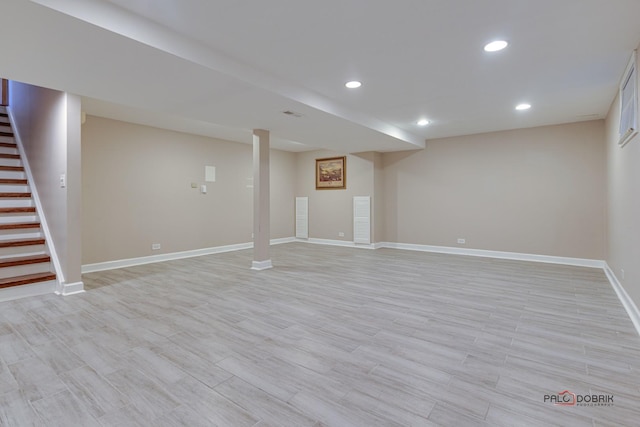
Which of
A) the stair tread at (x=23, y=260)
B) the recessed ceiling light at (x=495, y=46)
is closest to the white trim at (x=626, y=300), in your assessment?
the recessed ceiling light at (x=495, y=46)

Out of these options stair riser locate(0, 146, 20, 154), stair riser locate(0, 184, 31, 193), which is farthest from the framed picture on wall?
stair riser locate(0, 146, 20, 154)

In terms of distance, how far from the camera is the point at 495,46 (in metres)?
2.97

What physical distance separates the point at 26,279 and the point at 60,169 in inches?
56.3

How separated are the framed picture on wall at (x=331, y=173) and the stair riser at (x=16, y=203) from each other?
6086 millimetres

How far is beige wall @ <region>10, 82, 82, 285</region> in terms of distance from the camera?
411cm

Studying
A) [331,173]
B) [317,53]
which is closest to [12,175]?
[317,53]

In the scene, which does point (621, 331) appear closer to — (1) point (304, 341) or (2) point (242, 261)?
(1) point (304, 341)

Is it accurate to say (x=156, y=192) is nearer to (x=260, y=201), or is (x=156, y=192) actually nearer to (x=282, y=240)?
(x=260, y=201)

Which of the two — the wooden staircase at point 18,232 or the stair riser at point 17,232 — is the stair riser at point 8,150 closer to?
the wooden staircase at point 18,232

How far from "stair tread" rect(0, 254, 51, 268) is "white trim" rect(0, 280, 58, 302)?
0.36 metres

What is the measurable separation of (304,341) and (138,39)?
275cm

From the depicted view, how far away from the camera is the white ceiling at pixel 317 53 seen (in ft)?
7.74

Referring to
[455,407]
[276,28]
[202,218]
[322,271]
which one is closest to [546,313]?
[455,407]

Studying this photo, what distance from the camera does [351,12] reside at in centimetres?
243
